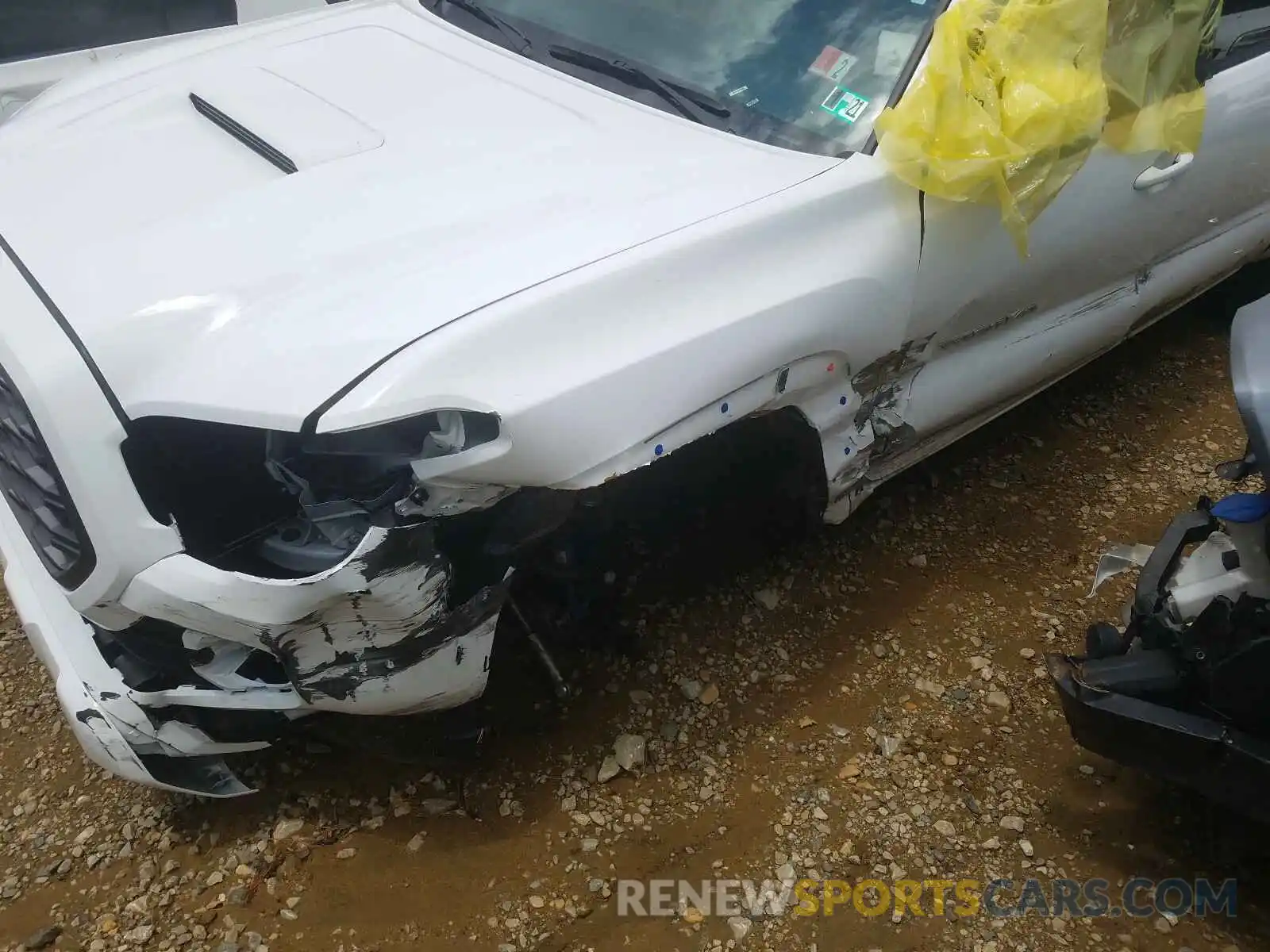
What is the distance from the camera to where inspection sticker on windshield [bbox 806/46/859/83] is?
7.04ft

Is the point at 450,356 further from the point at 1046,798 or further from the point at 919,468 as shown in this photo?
the point at 919,468

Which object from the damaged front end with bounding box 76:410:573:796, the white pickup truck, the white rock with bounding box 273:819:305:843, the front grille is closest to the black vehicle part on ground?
the damaged front end with bounding box 76:410:573:796

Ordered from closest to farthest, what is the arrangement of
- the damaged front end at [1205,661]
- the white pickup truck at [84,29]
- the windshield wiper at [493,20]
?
1. the damaged front end at [1205,661]
2. the windshield wiper at [493,20]
3. the white pickup truck at [84,29]

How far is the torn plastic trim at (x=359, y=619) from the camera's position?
1.61 metres

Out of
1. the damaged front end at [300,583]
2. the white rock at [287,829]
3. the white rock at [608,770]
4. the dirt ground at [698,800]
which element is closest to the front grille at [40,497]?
the damaged front end at [300,583]

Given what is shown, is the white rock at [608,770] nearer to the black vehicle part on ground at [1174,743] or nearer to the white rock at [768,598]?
the white rock at [768,598]

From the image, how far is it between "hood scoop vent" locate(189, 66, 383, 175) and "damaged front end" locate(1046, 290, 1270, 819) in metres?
1.83

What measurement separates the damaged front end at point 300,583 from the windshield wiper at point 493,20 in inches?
52.8

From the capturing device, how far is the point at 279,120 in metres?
2.14

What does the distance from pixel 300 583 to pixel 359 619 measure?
0.15m

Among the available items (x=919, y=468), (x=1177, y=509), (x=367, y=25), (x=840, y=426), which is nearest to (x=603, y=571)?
(x=840, y=426)

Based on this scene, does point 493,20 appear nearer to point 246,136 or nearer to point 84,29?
point 246,136

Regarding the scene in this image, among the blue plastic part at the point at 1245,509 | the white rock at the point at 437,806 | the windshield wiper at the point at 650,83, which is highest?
the windshield wiper at the point at 650,83

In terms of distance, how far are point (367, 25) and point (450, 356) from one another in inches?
63.6
